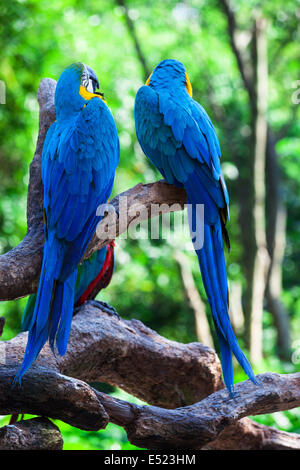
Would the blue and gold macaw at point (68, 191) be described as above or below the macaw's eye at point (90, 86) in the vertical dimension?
below

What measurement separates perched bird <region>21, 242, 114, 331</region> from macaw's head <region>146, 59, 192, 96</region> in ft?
1.85

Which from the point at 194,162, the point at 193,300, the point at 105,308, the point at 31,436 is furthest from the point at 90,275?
the point at 193,300

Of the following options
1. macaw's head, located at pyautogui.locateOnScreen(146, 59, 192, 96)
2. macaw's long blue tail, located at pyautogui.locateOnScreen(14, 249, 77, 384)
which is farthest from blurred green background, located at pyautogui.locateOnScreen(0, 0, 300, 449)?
macaw's head, located at pyautogui.locateOnScreen(146, 59, 192, 96)

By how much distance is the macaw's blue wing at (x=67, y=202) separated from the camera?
1.20 meters

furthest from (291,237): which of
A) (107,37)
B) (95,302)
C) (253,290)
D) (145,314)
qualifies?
(95,302)

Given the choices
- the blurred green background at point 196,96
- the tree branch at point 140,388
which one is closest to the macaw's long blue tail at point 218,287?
the tree branch at point 140,388

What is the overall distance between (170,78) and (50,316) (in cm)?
92

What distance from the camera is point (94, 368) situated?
5.68 ft

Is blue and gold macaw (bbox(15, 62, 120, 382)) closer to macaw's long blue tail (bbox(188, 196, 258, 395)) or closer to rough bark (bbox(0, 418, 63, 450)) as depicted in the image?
rough bark (bbox(0, 418, 63, 450))

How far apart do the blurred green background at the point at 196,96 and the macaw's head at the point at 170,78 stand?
1383mm

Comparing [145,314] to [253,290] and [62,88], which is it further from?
[62,88]

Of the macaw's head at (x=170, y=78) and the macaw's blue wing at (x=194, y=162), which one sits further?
the macaw's head at (x=170, y=78)

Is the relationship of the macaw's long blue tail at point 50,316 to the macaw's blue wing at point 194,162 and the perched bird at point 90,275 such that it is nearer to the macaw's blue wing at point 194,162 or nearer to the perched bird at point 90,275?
the macaw's blue wing at point 194,162

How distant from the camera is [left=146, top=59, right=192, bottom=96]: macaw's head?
5.52ft
